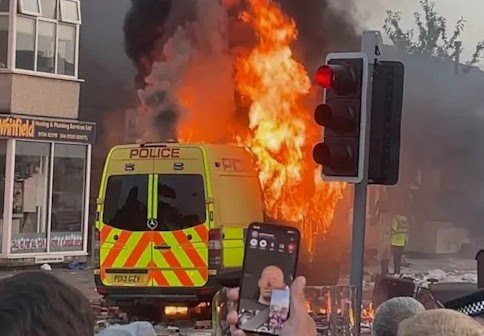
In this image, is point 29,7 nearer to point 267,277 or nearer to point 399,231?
point 399,231

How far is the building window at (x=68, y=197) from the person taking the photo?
21.4m

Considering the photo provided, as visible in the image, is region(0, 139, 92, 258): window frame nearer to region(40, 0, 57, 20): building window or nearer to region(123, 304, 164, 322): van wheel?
region(40, 0, 57, 20): building window

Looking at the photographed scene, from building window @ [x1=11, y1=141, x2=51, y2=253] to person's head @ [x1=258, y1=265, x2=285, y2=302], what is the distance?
17631 mm

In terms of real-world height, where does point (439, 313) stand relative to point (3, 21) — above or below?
below

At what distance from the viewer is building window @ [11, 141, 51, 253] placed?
20594 mm

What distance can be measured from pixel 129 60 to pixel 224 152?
410 inches

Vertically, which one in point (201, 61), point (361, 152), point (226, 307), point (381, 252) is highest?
point (201, 61)

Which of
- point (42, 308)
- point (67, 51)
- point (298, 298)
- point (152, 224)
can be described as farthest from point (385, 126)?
point (67, 51)

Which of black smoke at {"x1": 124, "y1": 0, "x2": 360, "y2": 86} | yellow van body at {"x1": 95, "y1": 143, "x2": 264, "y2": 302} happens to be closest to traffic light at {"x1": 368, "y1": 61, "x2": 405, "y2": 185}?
yellow van body at {"x1": 95, "y1": 143, "x2": 264, "y2": 302}

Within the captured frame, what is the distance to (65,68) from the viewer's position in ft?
72.0

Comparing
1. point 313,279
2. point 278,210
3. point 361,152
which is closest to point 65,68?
point 278,210

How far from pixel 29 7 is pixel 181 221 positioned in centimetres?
1017

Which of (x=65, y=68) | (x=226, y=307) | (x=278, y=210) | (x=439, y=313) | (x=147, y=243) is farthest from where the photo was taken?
(x=65, y=68)

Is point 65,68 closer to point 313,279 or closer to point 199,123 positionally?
point 199,123
